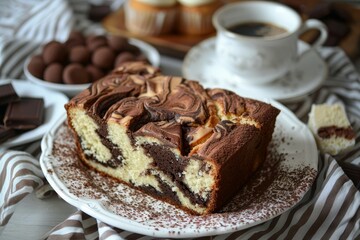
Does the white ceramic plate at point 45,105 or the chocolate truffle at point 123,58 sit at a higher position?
the chocolate truffle at point 123,58

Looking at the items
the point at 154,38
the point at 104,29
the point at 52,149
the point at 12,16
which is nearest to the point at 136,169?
the point at 52,149

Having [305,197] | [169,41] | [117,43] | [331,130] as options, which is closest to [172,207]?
[305,197]

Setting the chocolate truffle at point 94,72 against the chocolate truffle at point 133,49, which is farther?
the chocolate truffle at point 133,49

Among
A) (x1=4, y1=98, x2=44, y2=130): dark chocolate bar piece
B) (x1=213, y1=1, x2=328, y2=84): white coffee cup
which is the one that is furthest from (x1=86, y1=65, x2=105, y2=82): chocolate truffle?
(x1=213, y1=1, x2=328, y2=84): white coffee cup

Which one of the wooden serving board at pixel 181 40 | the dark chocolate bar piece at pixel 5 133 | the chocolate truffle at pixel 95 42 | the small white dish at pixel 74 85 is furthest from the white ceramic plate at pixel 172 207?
the wooden serving board at pixel 181 40

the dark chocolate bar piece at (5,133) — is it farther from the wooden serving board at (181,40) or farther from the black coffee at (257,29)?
the black coffee at (257,29)
